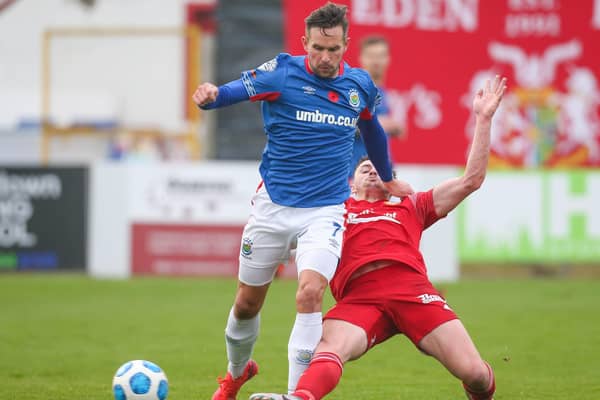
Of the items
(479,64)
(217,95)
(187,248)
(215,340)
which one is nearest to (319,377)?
(217,95)

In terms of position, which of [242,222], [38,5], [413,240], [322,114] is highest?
[38,5]

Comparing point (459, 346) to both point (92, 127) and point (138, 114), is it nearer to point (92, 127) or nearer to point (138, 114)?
point (92, 127)

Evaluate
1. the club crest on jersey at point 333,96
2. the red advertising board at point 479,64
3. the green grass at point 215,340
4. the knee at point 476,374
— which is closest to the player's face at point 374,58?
the green grass at point 215,340

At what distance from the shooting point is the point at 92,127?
94.3 feet

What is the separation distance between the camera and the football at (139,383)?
256 inches

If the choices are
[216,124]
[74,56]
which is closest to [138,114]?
[74,56]

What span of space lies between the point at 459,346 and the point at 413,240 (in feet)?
2.58

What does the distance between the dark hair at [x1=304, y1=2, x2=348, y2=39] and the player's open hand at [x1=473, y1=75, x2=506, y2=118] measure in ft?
2.98

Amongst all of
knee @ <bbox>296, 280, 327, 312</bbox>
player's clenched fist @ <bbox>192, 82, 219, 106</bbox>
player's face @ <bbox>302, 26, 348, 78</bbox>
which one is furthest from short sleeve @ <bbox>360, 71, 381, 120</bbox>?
knee @ <bbox>296, 280, 327, 312</bbox>

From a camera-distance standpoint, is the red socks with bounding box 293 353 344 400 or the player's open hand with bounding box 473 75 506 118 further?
the player's open hand with bounding box 473 75 506 118

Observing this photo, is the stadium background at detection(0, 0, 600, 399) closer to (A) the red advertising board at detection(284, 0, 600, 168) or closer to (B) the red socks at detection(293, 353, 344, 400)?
(A) the red advertising board at detection(284, 0, 600, 168)

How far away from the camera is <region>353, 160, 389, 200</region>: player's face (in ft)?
23.7

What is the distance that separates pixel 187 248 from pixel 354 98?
1025 centimetres

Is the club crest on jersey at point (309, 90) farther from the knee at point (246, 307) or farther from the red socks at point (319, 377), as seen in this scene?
the red socks at point (319, 377)
